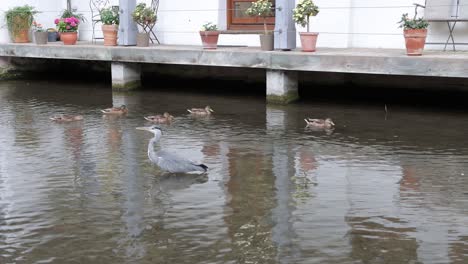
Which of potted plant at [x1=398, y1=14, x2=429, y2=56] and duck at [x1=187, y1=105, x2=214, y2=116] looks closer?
potted plant at [x1=398, y1=14, x2=429, y2=56]

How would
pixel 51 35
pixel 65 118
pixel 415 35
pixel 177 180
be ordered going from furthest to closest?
pixel 51 35 < pixel 415 35 < pixel 65 118 < pixel 177 180

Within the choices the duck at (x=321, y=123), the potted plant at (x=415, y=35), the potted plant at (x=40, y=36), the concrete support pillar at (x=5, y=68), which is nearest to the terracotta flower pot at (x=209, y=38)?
the duck at (x=321, y=123)

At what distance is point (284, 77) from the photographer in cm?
1160

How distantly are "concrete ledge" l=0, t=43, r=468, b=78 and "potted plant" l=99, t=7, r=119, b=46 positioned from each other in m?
0.39

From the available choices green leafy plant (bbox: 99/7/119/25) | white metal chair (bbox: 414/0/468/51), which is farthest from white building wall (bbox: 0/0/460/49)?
green leafy plant (bbox: 99/7/119/25)

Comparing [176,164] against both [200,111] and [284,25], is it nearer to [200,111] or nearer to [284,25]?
[200,111]

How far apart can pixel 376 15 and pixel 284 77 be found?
256 centimetres

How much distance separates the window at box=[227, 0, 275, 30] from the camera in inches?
565

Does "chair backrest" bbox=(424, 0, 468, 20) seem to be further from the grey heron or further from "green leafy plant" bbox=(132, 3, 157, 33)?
the grey heron

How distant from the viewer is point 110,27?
13555mm

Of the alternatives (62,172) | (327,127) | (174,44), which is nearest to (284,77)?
(327,127)

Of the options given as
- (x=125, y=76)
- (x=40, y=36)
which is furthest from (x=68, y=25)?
(x=125, y=76)

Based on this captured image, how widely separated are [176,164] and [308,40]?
510 cm

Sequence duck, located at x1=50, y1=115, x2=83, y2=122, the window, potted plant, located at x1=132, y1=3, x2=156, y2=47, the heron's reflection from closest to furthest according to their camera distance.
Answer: the heron's reflection
duck, located at x1=50, y1=115, x2=83, y2=122
potted plant, located at x1=132, y1=3, x2=156, y2=47
the window
